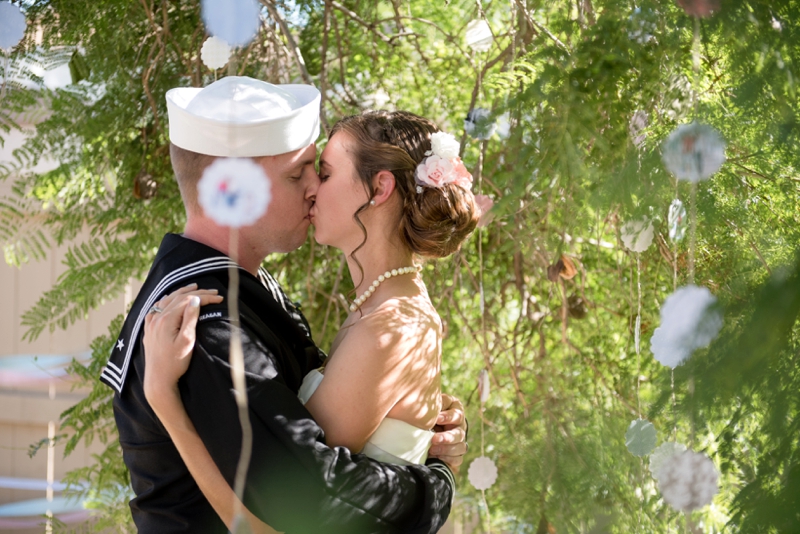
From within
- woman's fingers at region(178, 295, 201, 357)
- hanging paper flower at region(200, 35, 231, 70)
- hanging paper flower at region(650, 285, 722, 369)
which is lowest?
woman's fingers at region(178, 295, 201, 357)

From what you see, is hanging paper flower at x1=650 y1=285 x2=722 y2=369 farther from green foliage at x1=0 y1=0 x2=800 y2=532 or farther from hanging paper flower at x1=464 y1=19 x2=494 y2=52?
hanging paper flower at x1=464 y1=19 x2=494 y2=52

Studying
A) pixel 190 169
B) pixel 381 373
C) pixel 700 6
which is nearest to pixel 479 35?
pixel 190 169

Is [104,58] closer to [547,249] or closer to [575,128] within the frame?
[547,249]

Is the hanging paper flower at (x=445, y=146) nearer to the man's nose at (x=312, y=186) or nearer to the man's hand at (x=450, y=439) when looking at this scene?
the man's nose at (x=312, y=186)

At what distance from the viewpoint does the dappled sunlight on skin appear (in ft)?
4.08

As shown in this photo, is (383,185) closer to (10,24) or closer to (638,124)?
(638,124)

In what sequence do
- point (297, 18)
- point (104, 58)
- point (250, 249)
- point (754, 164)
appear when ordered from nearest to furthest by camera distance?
point (754, 164) → point (250, 249) → point (104, 58) → point (297, 18)

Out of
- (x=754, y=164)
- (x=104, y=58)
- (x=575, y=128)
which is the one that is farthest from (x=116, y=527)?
(x=754, y=164)

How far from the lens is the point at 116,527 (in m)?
2.15

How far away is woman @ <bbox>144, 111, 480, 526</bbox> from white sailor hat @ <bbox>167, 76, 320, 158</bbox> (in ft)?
0.34

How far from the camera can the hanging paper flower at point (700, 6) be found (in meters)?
0.68

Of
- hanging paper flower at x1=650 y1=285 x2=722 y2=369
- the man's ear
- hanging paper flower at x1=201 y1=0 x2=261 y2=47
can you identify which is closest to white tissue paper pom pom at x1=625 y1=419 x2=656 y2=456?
hanging paper flower at x1=650 y1=285 x2=722 y2=369

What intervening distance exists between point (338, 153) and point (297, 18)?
85 centimetres

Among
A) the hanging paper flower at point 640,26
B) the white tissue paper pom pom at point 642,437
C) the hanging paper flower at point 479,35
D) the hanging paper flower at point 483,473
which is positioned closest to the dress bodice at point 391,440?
the hanging paper flower at point 483,473
